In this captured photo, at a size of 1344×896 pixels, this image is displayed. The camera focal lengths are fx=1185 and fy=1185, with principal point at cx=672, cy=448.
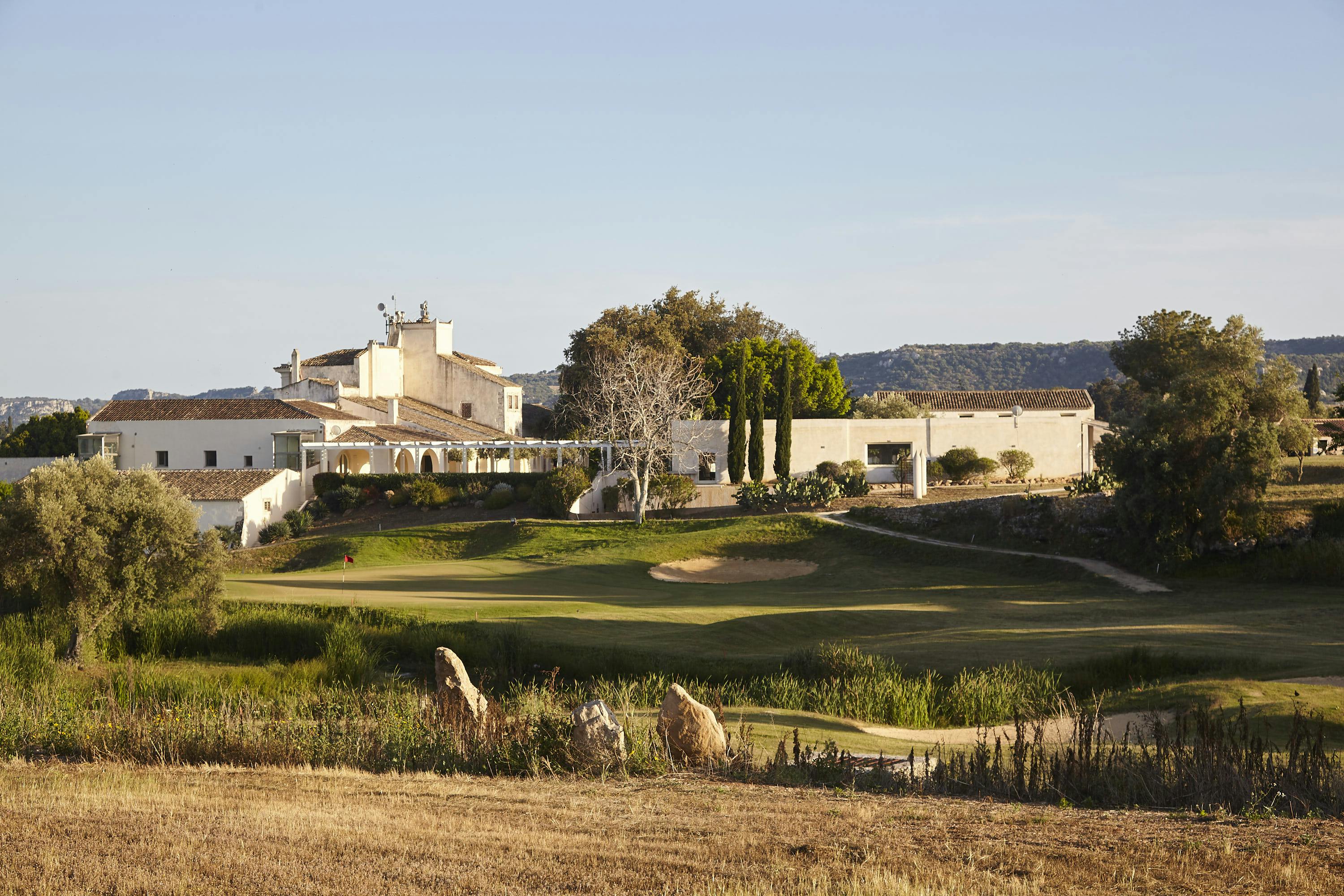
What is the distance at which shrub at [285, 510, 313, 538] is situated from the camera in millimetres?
48250

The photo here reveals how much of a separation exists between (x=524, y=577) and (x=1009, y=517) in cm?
1449

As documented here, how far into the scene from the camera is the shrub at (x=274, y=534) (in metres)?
47.3

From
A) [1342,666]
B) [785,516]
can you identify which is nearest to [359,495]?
[785,516]

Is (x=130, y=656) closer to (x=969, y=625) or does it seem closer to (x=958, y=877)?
(x=969, y=625)

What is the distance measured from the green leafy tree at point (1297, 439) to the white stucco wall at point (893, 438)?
49.3 ft

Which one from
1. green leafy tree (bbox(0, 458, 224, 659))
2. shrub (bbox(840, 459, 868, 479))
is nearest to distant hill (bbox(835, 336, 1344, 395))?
shrub (bbox(840, 459, 868, 479))

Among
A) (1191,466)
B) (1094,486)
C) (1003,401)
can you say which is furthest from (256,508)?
(1003,401)

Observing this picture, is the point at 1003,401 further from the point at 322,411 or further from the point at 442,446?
the point at 322,411

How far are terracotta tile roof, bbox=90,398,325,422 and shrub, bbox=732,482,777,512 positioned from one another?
21.9 metres

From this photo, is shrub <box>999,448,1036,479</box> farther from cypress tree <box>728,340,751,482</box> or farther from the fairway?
the fairway

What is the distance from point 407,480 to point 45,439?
31324 mm

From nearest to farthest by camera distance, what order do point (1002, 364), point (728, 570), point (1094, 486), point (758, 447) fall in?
point (728, 570)
point (1094, 486)
point (758, 447)
point (1002, 364)

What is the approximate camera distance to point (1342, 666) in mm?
15055

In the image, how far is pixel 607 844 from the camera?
7402mm
